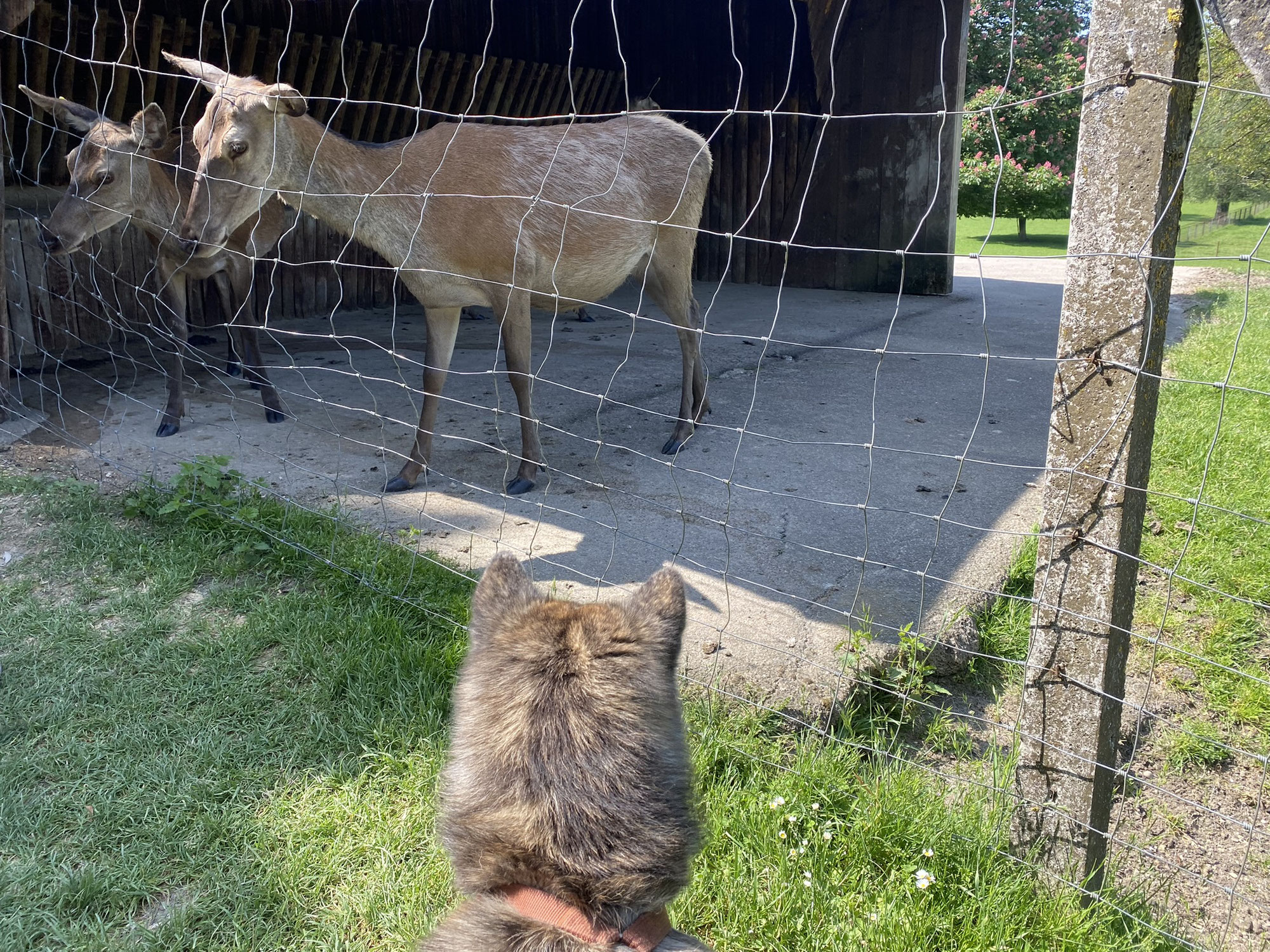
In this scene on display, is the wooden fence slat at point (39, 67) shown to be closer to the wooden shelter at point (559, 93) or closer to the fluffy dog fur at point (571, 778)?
the wooden shelter at point (559, 93)

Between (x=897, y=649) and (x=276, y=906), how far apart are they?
1.94 metres

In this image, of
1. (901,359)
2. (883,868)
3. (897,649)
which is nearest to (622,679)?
(883,868)

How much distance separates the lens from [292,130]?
432 cm

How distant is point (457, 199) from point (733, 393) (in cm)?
258

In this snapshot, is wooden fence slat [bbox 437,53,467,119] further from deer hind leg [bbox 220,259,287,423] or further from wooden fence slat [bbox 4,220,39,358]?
wooden fence slat [bbox 4,220,39,358]

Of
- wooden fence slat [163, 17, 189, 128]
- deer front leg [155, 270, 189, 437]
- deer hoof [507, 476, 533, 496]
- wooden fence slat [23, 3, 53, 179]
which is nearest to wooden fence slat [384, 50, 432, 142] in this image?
wooden fence slat [163, 17, 189, 128]

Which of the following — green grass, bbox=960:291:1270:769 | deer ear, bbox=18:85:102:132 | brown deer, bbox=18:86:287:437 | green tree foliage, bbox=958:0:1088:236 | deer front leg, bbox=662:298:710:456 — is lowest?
green grass, bbox=960:291:1270:769

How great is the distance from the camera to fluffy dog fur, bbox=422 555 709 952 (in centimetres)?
147

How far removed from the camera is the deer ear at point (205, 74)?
4.21 m

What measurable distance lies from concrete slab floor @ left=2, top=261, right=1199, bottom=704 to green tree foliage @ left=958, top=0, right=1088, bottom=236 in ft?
51.2

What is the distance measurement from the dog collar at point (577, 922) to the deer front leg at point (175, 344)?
14.1 ft

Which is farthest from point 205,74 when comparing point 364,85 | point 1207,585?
point 364,85

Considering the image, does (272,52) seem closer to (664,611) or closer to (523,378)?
(523,378)

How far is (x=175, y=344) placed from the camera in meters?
5.70
